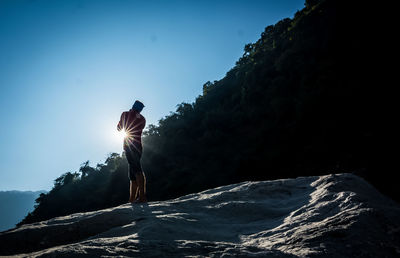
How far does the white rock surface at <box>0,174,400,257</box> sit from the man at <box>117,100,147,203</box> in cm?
107

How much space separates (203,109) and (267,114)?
11.4 meters

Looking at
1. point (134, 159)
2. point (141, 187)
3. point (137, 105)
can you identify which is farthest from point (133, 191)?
point (137, 105)

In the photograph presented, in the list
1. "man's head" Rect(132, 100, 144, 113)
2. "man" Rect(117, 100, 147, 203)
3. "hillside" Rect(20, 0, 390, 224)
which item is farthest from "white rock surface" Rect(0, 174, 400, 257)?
"hillside" Rect(20, 0, 390, 224)

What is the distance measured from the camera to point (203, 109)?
3183 cm

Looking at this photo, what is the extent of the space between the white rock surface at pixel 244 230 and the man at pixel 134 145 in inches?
42.3

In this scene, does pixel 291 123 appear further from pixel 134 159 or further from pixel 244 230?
pixel 244 230

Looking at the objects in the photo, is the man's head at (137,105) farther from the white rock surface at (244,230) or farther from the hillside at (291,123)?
the hillside at (291,123)

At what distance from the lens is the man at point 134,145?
4570 mm

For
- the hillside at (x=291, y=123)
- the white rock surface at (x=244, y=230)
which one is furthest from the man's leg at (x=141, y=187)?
the hillside at (x=291, y=123)

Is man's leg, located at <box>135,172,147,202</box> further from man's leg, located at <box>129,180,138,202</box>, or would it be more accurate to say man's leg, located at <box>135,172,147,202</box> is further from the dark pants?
man's leg, located at <box>129,180,138,202</box>

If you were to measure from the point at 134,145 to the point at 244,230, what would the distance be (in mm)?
2797

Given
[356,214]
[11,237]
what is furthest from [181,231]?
[11,237]

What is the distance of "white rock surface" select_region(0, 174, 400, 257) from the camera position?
5.42 ft

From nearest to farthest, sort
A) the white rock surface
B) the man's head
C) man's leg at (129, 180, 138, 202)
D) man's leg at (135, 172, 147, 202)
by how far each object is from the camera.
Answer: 1. the white rock surface
2. man's leg at (135, 172, 147, 202)
3. man's leg at (129, 180, 138, 202)
4. the man's head
